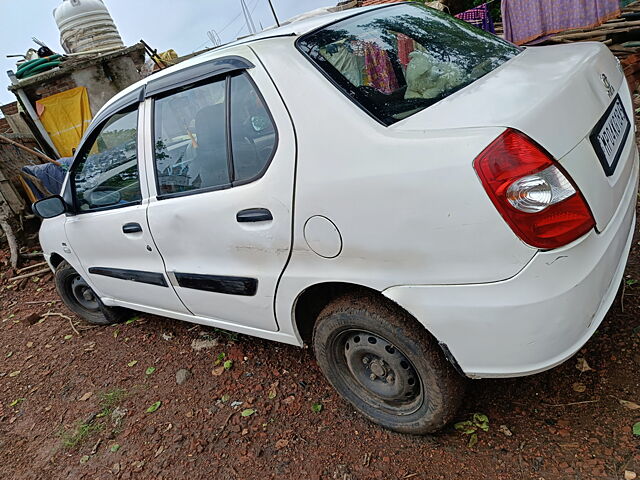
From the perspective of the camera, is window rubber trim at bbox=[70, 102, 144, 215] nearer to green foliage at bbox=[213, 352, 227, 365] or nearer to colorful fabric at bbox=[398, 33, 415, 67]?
green foliage at bbox=[213, 352, 227, 365]

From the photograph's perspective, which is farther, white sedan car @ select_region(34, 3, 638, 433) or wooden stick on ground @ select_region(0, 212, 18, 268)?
wooden stick on ground @ select_region(0, 212, 18, 268)

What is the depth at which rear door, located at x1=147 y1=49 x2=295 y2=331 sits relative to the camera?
178cm

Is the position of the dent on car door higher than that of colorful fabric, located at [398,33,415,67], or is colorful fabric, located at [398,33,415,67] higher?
colorful fabric, located at [398,33,415,67]

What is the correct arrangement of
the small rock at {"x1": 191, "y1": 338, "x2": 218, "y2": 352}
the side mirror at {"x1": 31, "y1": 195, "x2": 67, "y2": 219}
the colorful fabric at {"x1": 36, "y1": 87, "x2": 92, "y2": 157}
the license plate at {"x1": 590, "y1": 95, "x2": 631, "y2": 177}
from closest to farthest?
1. the license plate at {"x1": 590, "y1": 95, "x2": 631, "y2": 177}
2. the side mirror at {"x1": 31, "y1": 195, "x2": 67, "y2": 219}
3. the small rock at {"x1": 191, "y1": 338, "x2": 218, "y2": 352}
4. the colorful fabric at {"x1": 36, "y1": 87, "x2": 92, "y2": 157}

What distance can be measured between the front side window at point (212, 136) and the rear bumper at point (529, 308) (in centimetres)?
88

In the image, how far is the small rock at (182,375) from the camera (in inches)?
113

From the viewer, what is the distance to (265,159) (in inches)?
71.2

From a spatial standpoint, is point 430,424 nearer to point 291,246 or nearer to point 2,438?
point 291,246

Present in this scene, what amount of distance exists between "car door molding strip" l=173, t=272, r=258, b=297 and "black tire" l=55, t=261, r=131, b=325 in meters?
1.72

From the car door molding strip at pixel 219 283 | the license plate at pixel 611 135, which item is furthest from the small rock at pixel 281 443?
the license plate at pixel 611 135

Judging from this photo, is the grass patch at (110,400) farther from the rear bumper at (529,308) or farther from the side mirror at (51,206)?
the rear bumper at (529,308)

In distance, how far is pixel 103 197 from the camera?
2.81 metres

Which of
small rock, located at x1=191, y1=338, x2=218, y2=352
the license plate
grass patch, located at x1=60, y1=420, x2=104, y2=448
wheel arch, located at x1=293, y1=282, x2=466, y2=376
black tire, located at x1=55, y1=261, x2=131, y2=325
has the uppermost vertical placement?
the license plate

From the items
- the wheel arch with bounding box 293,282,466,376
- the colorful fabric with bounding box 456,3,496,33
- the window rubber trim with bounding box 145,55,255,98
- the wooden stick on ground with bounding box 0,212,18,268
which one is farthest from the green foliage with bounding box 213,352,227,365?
the colorful fabric with bounding box 456,3,496,33
